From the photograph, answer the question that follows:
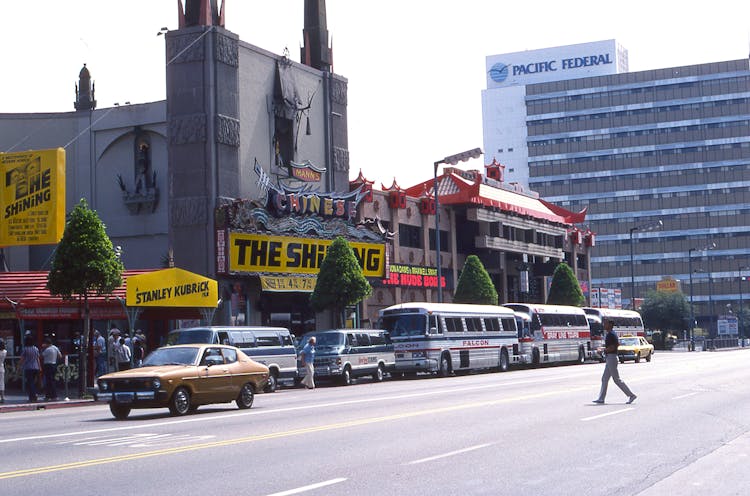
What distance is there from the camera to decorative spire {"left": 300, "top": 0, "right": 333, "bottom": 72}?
54062 mm

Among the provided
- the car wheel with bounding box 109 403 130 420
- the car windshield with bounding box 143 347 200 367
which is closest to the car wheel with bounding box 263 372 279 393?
the car windshield with bounding box 143 347 200 367

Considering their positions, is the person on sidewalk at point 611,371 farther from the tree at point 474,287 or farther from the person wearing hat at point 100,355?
the tree at point 474,287

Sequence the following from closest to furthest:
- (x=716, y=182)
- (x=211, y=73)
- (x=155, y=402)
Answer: (x=155, y=402), (x=211, y=73), (x=716, y=182)

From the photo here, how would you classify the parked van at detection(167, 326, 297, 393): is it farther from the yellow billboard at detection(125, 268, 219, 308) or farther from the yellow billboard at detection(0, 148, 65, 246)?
the yellow billboard at detection(0, 148, 65, 246)

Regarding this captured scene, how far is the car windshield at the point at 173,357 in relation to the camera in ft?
73.0

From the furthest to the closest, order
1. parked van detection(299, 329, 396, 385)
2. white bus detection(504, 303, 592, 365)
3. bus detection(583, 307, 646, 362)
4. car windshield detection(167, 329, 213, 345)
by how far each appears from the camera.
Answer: bus detection(583, 307, 646, 362) → white bus detection(504, 303, 592, 365) → parked van detection(299, 329, 396, 385) → car windshield detection(167, 329, 213, 345)

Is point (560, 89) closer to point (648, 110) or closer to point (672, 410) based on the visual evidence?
point (648, 110)

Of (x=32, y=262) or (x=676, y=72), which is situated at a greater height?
(x=676, y=72)

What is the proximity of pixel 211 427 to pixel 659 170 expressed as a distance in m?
127

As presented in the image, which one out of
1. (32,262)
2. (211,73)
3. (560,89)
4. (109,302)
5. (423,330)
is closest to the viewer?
(109,302)

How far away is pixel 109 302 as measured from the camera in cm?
3441

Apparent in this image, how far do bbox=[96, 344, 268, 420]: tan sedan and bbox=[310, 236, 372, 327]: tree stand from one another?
64.2 feet

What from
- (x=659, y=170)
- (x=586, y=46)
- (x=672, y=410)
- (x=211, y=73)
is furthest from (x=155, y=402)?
(x=586, y=46)

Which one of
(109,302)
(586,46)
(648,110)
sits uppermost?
(586,46)
